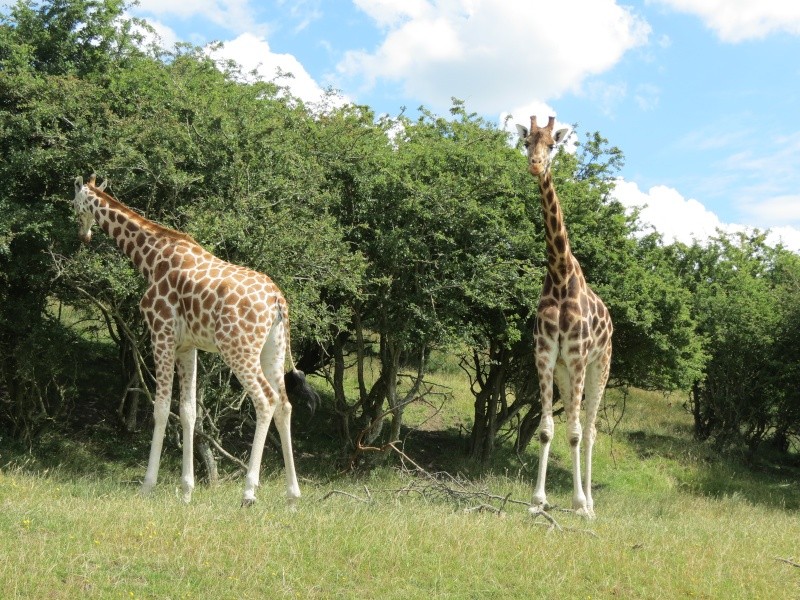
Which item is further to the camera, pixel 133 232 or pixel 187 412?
pixel 133 232

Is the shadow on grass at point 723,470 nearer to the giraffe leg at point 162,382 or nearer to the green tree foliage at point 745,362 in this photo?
the green tree foliage at point 745,362

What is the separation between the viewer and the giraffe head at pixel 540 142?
37.4 ft

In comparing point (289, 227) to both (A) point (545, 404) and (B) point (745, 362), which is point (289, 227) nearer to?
(A) point (545, 404)

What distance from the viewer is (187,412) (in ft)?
38.1

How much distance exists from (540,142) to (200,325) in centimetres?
500

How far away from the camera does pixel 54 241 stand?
1493cm

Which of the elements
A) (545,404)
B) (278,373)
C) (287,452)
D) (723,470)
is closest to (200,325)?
(278,373)

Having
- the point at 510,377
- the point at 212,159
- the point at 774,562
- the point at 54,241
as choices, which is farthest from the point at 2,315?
the point at 774,562

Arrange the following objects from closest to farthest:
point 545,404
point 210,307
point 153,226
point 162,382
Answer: point 210,307
point 162,382
point 545,404
point 153,226

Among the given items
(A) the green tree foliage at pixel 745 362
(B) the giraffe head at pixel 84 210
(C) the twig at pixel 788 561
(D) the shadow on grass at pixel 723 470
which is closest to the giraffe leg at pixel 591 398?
(C) the twig at pixel 788 561

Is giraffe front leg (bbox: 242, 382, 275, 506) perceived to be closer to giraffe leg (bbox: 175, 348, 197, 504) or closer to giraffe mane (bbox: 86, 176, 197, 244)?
giraffe leg (bbox: 175, 348, 197, 504)

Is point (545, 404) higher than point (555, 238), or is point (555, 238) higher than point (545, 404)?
point (555, 238)

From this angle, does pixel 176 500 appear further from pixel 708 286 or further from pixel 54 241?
pixel 708 286

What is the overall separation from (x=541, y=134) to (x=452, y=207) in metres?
6.64
